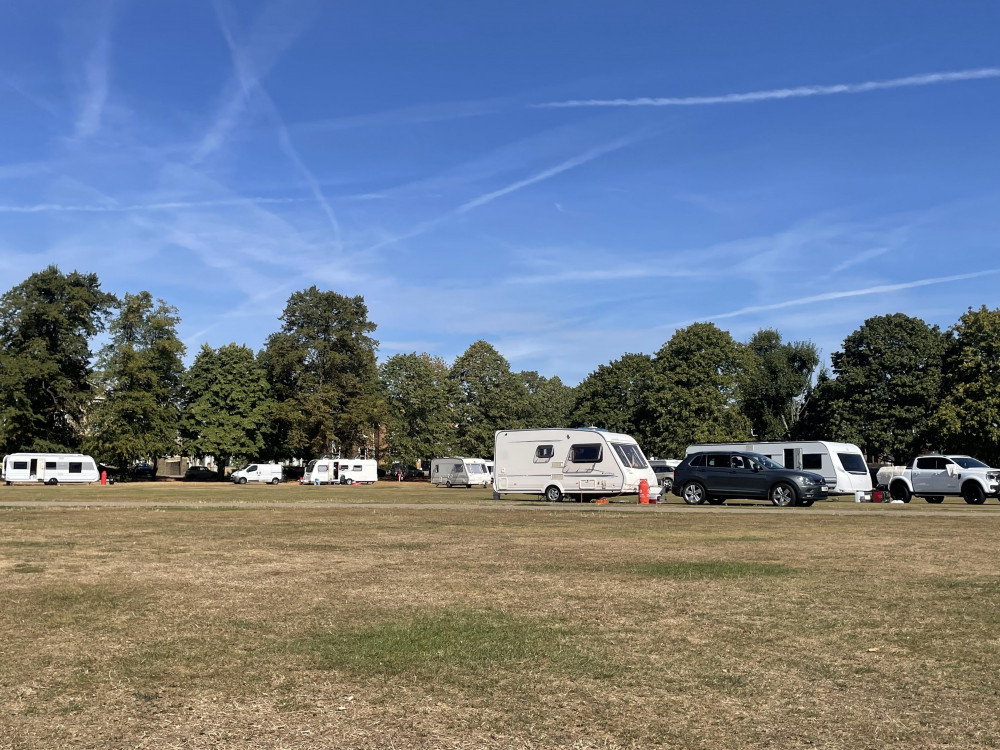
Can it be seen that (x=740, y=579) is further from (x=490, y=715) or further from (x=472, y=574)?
(x=490, y=715)

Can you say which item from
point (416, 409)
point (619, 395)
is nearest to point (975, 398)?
point (619, 395)

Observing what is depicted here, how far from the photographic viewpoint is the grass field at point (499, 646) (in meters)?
4.98

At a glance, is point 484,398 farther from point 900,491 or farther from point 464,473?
point 900,491

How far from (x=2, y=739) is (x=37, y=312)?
71710 millimetres

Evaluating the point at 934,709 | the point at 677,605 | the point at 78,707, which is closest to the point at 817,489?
the point at 677,605

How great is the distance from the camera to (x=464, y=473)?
62062 millimetres

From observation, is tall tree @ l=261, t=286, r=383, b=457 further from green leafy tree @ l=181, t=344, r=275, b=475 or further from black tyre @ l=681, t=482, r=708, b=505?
black tyre @ l=681, t=482, r=708, b=505

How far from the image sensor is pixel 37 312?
67812 millimetres

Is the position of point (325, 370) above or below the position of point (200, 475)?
above

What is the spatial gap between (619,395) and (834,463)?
43.4 meters

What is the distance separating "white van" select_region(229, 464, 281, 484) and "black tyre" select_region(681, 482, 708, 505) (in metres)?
46.0

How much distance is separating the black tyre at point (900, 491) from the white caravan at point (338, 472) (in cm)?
4279

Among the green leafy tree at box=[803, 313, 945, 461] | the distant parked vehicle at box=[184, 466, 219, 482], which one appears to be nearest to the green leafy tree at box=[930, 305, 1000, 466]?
the green leafy tree at box=[803, 313, 945, 461]

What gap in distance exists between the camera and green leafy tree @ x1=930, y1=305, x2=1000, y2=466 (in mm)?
55000
